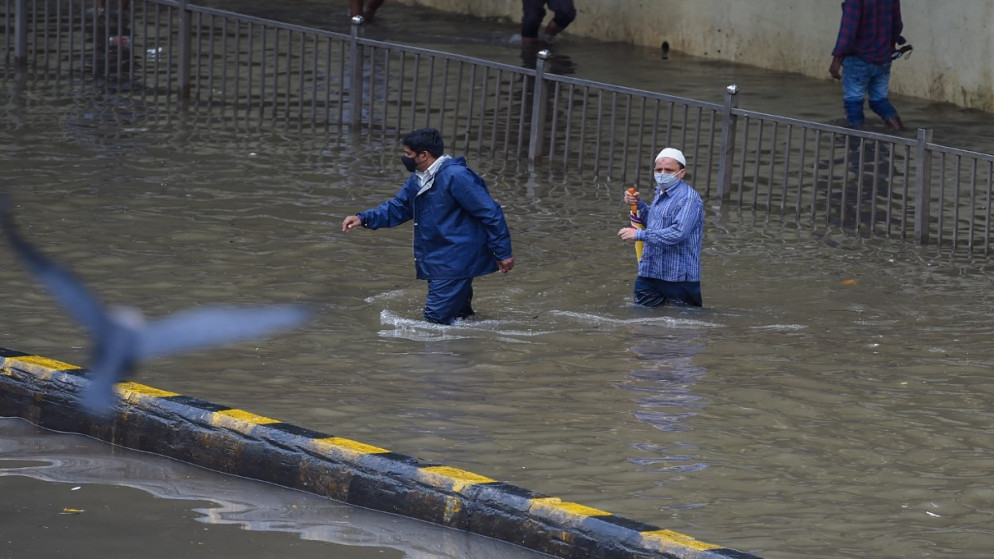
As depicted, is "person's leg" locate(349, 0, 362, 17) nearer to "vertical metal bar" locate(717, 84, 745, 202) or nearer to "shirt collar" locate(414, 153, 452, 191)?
"vertical metal bar" locate(717, 84, 745, 202)

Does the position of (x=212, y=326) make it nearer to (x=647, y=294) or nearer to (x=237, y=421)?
(x=237, y=421)

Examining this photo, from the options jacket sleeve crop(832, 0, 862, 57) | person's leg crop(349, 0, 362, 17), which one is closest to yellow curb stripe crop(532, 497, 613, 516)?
jacket sleeve crop(832, 0, 862, 57)

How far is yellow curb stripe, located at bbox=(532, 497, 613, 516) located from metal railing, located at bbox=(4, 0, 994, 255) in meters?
6.14

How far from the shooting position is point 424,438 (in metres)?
7.42

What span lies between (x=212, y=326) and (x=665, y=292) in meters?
2.74

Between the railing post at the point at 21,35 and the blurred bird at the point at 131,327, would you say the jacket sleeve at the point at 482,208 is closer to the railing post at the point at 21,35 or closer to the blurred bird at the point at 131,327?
the blurred bird at the point at 131,327

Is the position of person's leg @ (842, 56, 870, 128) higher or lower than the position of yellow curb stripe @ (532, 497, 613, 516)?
higher

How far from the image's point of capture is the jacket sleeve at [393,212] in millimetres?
9713

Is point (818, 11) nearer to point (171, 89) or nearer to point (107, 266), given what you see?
point (171, 89)

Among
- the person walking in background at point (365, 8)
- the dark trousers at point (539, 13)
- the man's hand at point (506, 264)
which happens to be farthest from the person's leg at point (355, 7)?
the man's hand at point (506, 264)

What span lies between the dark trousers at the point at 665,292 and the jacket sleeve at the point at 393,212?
1.52 m

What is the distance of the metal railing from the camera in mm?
12781

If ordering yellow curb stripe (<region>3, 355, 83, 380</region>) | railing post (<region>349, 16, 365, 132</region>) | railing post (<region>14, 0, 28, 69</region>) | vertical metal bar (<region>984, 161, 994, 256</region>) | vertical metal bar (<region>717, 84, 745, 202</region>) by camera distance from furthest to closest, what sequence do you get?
1. railing post (<region>14, 0, 28, 69</region>)
2. railing post (<region>349, 16, 365, 132</region>)
3. vertical metal bar (<region>717, 84, 745, 202</region>)
4. vertical metal bar (<region>984, 161, 994, 256</region>)
5. yellow curb stripe (<region>3, 355, 83, 380</region>)

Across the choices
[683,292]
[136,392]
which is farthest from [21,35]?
[136,392]
